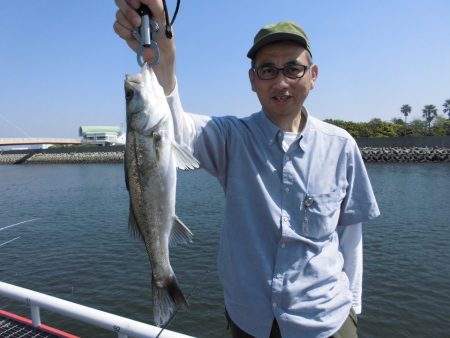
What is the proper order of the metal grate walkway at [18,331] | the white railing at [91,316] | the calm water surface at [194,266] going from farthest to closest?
1. the calm water surface at [194,266]
2. the metal grate walkway at [18,331]
3. the white railing at [91,316]

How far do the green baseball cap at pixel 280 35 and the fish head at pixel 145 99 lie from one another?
0.68 metres

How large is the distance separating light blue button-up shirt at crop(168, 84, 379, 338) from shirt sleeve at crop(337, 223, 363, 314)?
20 cm

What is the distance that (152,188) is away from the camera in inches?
91.9

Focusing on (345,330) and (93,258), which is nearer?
(345,330)

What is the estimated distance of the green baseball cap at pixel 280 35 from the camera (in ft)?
7.27

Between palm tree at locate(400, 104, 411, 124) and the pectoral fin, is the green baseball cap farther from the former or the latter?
palm tree at locate(400, 104, 411, 124)

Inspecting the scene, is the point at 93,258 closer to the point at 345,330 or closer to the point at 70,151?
the point at 345,330

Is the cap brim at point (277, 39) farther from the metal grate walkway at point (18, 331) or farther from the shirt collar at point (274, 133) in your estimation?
the metal grate walkway at point (18, 331)

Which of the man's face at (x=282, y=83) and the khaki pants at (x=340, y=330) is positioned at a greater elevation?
the man's face at (x=282, y=83)

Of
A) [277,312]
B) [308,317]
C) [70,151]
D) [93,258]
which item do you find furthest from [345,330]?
[70,151]

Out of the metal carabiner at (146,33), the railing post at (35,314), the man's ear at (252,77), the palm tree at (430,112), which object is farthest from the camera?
the palm tree at (430,112)

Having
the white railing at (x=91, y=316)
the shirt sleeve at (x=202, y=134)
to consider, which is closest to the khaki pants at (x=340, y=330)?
the shirt sleeve at (x=202, y=134)

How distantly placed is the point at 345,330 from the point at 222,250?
98cm

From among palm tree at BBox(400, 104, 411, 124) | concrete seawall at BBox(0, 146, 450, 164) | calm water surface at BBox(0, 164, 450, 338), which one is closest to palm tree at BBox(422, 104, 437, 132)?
palm tree at BBox(400, 104, 411, 124)
